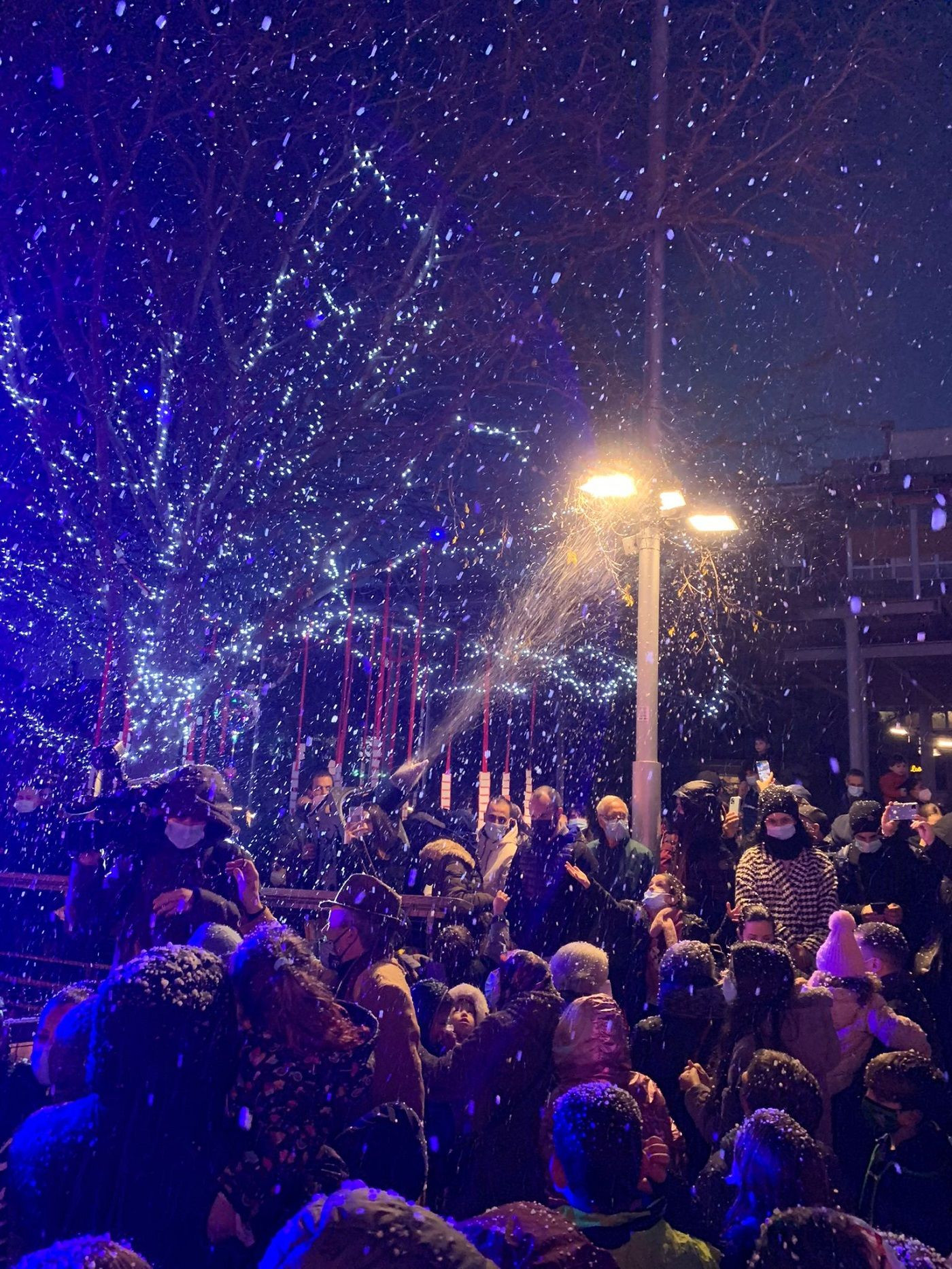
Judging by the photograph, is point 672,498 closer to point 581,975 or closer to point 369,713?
point 581,975

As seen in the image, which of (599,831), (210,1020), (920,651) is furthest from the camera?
(920,651)

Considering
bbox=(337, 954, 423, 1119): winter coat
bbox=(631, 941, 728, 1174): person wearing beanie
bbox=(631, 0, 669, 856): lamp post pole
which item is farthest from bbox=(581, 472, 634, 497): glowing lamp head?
bbox=(337, 954, 423, 1119): winter coat

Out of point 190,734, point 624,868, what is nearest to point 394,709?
point 190,734

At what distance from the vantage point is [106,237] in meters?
10.6

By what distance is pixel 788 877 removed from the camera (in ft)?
17.7

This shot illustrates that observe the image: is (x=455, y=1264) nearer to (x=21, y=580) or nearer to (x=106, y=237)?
(x=106, y=237)

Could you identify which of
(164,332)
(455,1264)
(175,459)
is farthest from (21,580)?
(455,1264)

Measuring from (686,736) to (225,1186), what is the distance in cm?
1953

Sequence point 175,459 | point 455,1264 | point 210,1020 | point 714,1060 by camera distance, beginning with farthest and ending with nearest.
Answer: point 175,459 < point 714,1060 < point 210,1020 < point 455,1264

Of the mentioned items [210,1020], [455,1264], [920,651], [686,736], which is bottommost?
[455,1264]

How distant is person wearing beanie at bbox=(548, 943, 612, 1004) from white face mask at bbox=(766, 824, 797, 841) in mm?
2004

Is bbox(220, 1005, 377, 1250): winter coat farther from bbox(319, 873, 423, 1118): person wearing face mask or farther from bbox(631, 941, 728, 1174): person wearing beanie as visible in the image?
bbox(631, 941, 728, 1174): person wearing beanie

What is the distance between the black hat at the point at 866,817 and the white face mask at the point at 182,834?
14.3ft

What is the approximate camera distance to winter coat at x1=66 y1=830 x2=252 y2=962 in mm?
4121
